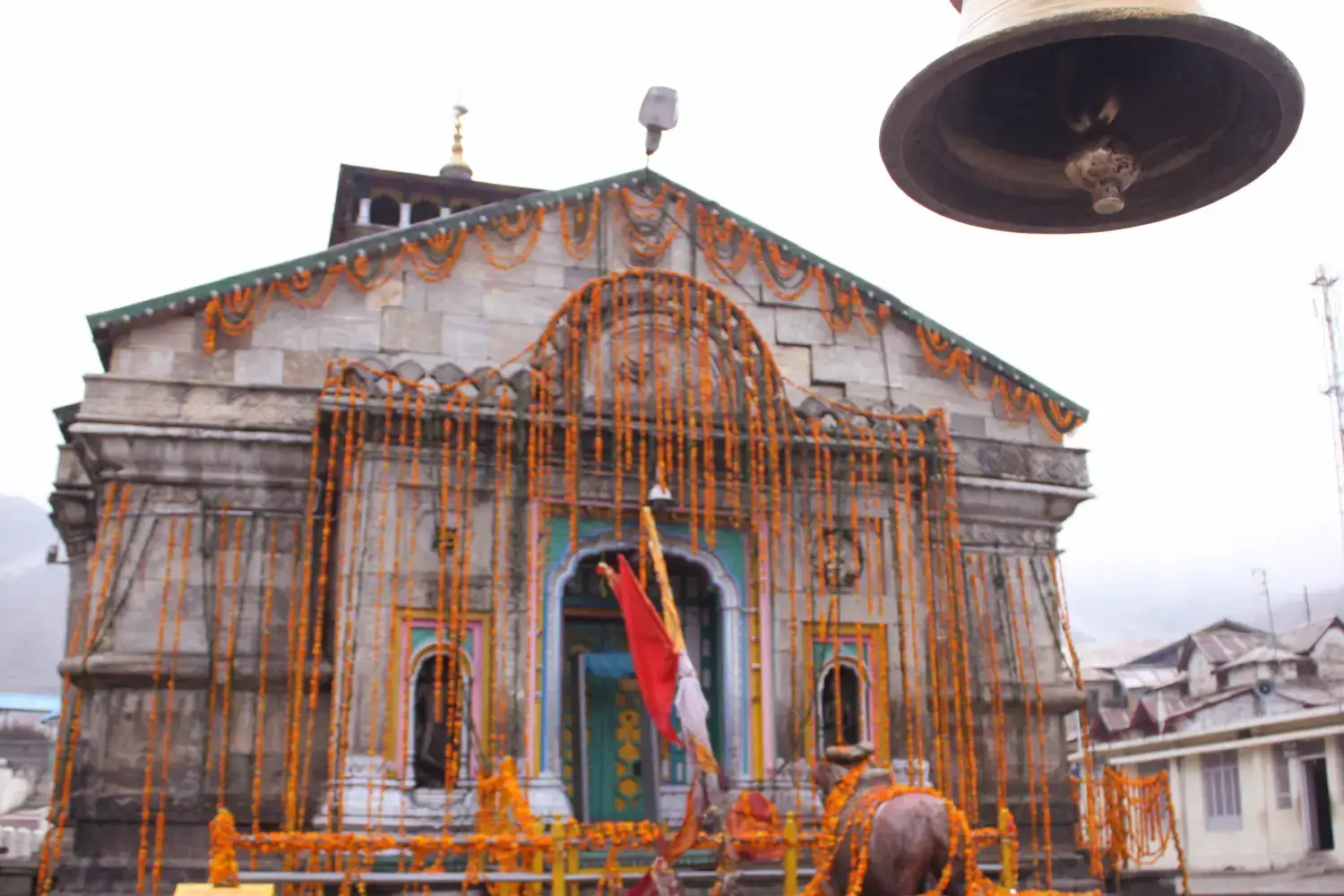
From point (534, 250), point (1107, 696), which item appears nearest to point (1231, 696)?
point (1107, 696)

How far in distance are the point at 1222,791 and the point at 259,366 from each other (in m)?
27.4

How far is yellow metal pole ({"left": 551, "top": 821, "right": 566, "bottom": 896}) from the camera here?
1160cm

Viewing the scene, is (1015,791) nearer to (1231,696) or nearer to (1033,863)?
(1033,863)

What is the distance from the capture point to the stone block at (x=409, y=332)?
1725 cm

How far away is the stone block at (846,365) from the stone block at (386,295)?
5.80m

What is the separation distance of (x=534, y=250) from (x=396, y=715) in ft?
21.7

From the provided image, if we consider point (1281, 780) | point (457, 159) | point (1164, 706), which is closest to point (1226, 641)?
point (1164, 706)

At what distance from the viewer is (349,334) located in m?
17.2

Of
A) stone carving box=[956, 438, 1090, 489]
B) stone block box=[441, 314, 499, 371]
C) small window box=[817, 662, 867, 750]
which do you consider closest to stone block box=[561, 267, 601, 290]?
stone block box=[441, 314, 499, 371]

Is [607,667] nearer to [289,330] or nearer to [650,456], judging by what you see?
[650,456]

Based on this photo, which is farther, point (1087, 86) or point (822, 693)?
point (822, 693)

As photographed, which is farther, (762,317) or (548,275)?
(762,317)

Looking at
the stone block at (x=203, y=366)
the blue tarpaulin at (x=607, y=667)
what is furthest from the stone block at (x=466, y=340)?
the blue tarpaulin at (x=607, y=667)

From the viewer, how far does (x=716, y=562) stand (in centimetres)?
1694
